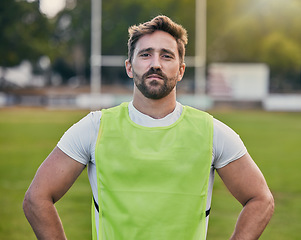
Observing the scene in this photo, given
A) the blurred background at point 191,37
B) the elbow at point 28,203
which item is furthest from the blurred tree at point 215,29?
the elbow at point 28,203

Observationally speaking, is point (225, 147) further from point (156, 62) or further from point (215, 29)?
point (215, 29)

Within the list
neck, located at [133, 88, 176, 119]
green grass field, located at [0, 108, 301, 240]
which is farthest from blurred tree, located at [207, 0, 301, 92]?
neck, located at [133, 88, 176, 119]

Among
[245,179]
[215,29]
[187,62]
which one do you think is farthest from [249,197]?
[215,29]

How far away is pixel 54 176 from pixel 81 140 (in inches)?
6.3

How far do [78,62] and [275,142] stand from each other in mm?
39813

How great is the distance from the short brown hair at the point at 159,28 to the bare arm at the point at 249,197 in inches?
19.1

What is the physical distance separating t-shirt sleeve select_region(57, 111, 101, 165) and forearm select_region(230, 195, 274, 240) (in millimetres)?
607

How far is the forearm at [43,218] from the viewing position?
2191 millimetres

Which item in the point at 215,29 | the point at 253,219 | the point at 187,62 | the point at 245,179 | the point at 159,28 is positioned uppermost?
the point at 215,29

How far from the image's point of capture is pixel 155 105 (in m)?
2.35

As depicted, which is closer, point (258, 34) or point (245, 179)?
point (245, 179)

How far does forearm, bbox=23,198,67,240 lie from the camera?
2191 millimetres

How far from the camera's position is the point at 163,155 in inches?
88.4

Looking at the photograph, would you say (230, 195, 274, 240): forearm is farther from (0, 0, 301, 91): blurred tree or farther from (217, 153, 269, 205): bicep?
(0, 0, 301, 91): blurred tree
